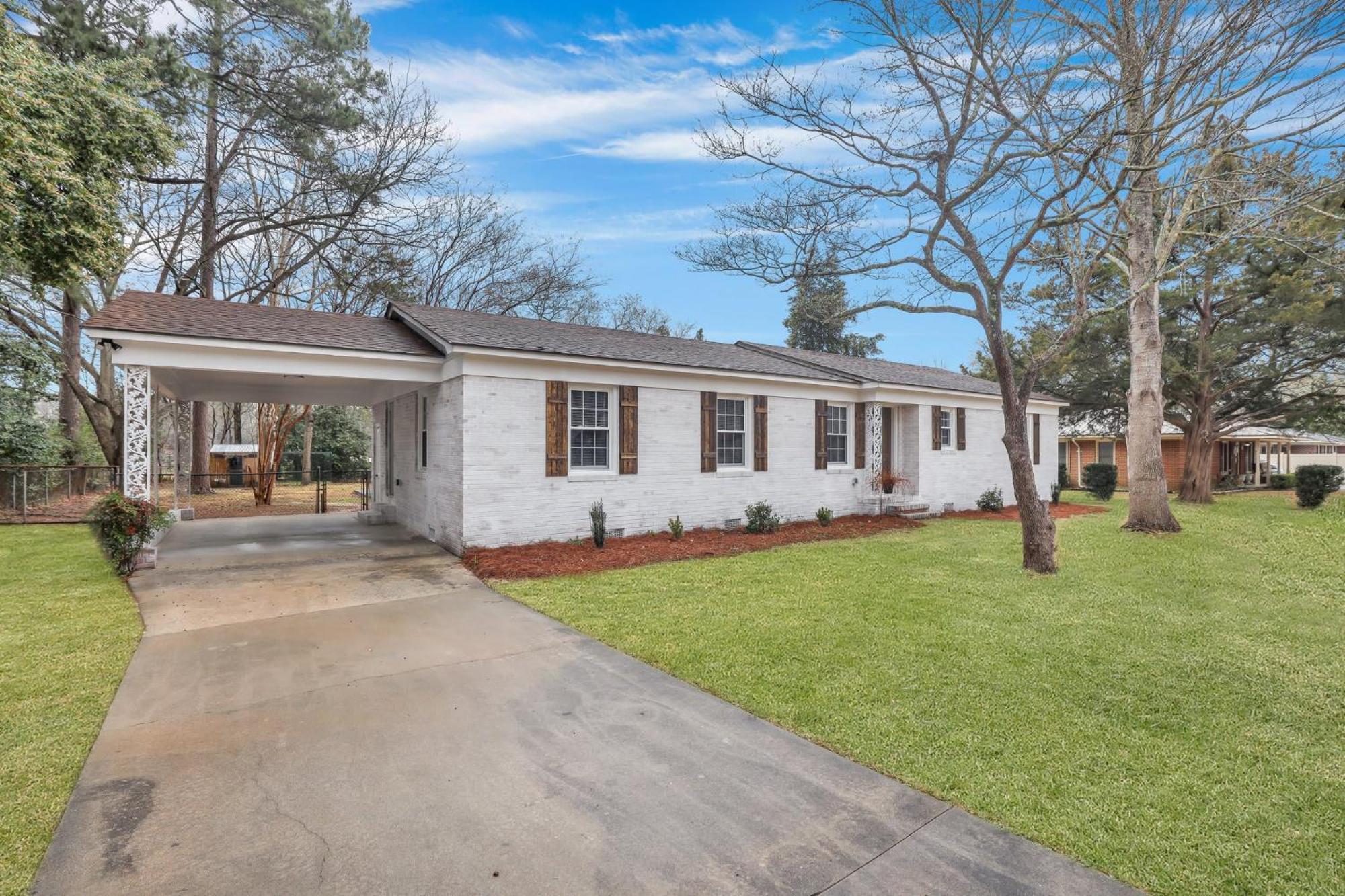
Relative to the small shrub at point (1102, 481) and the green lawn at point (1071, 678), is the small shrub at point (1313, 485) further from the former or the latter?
the green lawn at point (1071, 678)

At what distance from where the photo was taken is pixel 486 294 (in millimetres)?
23312

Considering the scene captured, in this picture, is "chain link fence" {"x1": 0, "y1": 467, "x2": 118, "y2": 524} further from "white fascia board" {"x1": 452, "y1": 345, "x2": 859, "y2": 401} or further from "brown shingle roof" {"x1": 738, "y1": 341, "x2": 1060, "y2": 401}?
"brown shingle roof" {"x1": 738, "y1": 341, "x2": 1060, "y2": 401}

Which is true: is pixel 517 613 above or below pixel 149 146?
below

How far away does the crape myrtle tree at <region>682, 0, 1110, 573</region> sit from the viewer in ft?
24.5

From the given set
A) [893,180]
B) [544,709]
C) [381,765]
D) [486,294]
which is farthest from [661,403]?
[486,294]

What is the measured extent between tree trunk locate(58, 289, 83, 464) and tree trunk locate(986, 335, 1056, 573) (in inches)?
821

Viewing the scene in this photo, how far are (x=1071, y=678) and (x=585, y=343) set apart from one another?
9.31 meters

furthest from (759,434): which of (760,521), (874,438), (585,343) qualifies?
(585,343)

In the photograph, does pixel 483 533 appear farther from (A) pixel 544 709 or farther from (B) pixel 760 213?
(B) pixel 760 213

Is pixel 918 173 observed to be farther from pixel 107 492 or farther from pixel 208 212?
pixel 208 212

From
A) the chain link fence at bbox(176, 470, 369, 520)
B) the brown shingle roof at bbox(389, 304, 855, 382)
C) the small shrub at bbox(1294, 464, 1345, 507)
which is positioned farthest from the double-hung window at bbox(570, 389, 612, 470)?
the small shrub at bbox(1294, 464, 1345, 507)

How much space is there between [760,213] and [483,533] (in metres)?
6.67

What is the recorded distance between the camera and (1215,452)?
28.6 metres

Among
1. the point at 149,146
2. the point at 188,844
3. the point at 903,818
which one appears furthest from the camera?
the point at 149,146
